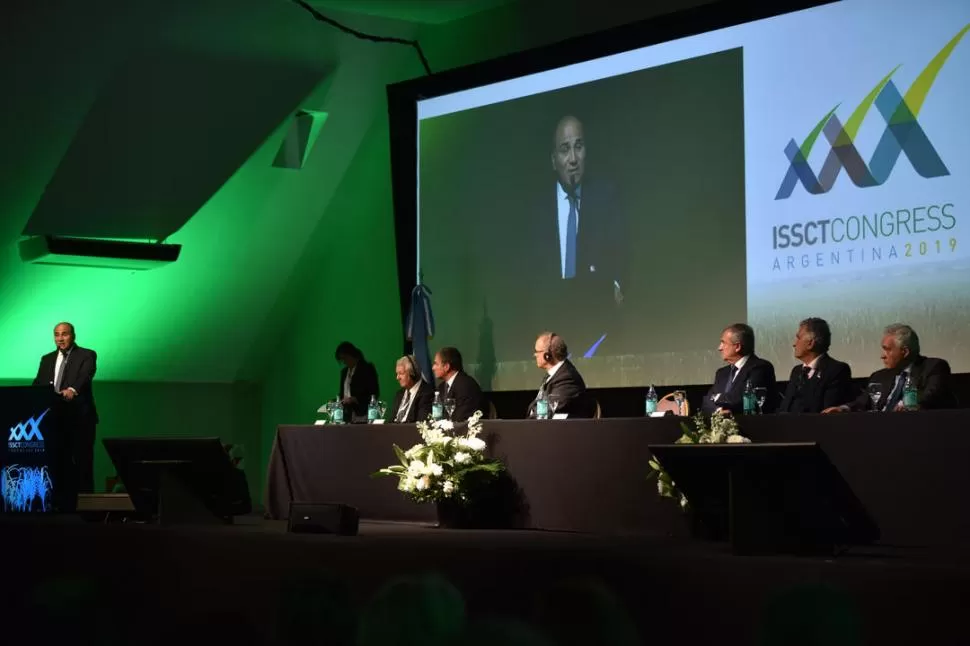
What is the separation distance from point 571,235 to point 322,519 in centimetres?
397

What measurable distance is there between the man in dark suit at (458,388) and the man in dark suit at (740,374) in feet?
4.42

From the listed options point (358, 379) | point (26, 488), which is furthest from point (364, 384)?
point (26, 488)

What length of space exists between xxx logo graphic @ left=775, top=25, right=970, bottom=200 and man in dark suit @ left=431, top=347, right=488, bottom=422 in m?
1.99

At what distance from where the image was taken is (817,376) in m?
4.86

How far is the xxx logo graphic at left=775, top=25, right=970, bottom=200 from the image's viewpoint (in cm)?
612

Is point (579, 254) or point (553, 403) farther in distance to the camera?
point (579, 254)

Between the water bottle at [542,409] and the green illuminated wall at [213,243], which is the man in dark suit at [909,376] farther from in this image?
the green illuminated wall at [213,243]

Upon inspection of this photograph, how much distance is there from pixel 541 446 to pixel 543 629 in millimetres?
2046

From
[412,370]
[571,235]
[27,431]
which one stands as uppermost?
[571,235]

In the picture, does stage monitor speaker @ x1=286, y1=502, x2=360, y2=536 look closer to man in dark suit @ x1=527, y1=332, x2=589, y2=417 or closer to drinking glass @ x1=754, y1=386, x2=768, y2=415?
man in dark suit @ x1=527, y1=332, x2=589, y2=417

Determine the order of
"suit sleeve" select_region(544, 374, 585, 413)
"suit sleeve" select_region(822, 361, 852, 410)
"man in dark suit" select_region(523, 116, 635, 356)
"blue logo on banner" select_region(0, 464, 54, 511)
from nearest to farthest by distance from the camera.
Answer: "suit sleeve" select_region(822, 361, 852, 410) → "suit sleeve" select_region(544, 374, 585, 413) → "blue logo on banner" select_region(0, 464, 54, 511) → "man in dark suit" select_region(523, 116, 635, 356)

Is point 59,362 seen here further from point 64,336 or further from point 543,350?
point 543,350

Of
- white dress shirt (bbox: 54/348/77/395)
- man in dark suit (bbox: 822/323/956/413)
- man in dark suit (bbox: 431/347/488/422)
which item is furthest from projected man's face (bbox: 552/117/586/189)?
white dress shirt (bbox: 54/348/77/395)

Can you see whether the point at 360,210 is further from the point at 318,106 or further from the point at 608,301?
the point at 608,301
